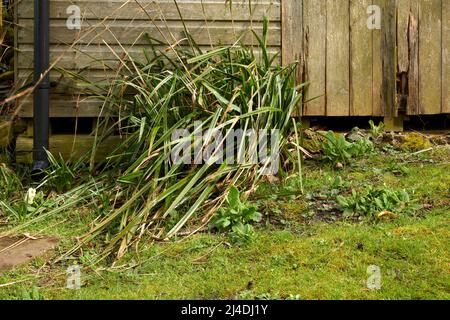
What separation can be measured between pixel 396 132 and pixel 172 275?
3.09 meters

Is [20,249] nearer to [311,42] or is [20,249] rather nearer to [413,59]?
[311,42]

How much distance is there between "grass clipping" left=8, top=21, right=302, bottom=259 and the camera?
4676mm

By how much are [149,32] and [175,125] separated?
1.43m

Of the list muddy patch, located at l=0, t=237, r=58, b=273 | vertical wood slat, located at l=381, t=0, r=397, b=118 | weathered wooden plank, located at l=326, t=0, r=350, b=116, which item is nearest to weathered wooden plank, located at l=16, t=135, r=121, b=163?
muddy patch, located at l=0, t=237, r=58, b=273

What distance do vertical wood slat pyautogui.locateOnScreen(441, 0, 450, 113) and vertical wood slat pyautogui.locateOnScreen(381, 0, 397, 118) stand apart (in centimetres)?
43

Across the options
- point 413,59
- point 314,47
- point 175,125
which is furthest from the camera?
point 413,59

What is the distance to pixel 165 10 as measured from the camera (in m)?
6.13

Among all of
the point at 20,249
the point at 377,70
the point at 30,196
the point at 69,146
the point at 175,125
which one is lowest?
the point at 20,249

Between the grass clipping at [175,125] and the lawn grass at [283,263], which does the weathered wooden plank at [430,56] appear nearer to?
the grass clipping at [175,125]

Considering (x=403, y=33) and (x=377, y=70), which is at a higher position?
(x=403, y=33)

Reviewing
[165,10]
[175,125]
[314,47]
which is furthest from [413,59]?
[175,125]

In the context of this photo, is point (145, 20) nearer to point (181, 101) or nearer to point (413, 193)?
point (181, 101)
